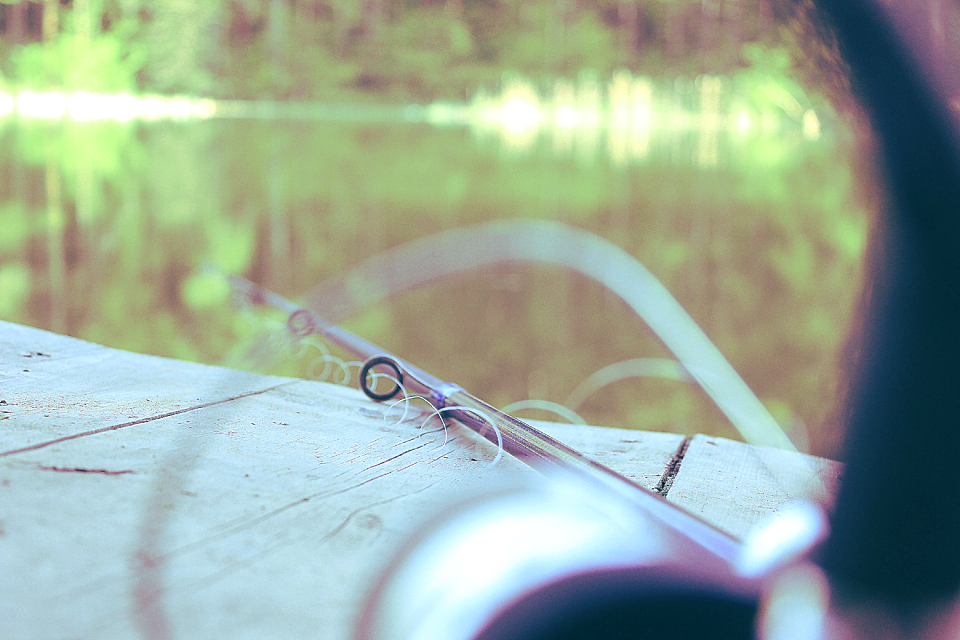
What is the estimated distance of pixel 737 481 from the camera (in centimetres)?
105

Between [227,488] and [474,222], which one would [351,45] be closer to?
[474,222]

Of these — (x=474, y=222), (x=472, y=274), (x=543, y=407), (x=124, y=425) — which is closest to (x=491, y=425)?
(x=124, y=425)

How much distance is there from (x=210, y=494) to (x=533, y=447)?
0.32 m

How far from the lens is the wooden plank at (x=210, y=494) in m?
0.61

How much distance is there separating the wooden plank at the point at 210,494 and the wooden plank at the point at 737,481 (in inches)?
2.2

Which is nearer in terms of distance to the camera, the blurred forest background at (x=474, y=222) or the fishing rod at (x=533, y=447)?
the fishing rod at (x=533, y=447)

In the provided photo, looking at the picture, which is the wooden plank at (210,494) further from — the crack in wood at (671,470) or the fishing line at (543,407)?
the fishing line at (543,407)

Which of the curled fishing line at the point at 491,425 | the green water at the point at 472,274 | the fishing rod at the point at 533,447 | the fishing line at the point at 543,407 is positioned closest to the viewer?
the fishing rod at the point at 533,447

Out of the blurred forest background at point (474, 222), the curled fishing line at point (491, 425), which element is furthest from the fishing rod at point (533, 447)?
the blurred forest background at point (474, 222)

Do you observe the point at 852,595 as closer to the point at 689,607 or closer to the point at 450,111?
the point at 689,607

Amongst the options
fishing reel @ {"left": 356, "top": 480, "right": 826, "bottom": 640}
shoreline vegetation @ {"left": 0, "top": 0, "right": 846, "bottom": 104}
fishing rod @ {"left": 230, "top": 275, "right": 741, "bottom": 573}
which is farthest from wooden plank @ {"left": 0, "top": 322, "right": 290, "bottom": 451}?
shoreline vegetation @ {"left": 0, "top": 0, "right": 846, "bottom": 104}

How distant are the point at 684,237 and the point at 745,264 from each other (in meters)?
0.86

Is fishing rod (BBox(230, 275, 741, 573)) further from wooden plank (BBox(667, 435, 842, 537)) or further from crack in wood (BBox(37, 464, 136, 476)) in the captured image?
crack in wood (BBox(37, 464, 136, 476))

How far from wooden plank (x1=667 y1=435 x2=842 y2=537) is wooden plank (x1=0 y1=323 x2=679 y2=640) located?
0.18 feet
